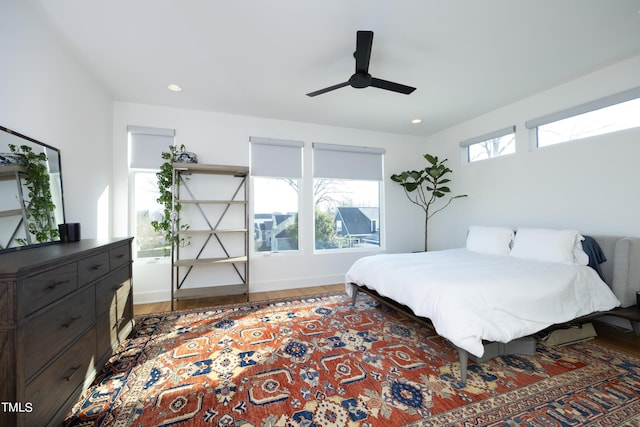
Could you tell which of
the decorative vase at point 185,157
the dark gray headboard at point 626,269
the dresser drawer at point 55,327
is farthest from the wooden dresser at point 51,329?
the dark gray headboard at point 626,269

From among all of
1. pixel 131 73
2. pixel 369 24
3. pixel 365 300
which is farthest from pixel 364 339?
pixel 131 73

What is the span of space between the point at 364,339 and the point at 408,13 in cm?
264

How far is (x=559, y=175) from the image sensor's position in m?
2.88

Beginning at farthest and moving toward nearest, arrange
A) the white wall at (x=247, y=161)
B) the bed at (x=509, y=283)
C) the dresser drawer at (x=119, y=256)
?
the white wall at (x=247, y=161) → the dresser drawer at (x=119, y=256) → the bed at (x=509, y=283)

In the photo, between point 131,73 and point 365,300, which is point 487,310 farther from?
point 131,73

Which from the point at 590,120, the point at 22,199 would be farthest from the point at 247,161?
the point at 590,120

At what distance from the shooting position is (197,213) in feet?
11.3

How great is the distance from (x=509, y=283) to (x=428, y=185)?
2.89 meters

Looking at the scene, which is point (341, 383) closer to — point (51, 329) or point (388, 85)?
point (51, 329)

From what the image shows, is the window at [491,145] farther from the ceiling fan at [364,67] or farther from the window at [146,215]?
the window at [146,215]

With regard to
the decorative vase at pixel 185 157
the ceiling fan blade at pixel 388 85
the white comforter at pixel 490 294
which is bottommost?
the white comforter at pixel 490 294

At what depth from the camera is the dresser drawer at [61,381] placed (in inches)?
43.2

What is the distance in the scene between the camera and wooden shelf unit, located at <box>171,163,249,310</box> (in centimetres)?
320

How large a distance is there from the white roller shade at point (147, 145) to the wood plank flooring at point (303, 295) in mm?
1796
